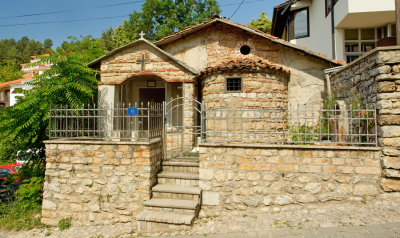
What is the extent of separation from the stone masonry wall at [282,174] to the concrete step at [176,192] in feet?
0.73

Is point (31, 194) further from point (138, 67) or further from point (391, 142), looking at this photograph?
point (391, 142)

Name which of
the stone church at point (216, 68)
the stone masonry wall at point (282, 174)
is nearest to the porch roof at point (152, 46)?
the stone church at point (216, 68)

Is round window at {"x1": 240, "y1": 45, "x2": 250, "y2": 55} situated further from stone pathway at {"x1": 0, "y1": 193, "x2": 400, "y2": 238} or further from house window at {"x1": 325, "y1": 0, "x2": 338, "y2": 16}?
stone pathway at {"x1": 0, "y1": 193, "x2": 400, "y2": 238}

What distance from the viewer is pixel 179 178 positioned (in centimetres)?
564

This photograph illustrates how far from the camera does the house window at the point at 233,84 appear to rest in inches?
317

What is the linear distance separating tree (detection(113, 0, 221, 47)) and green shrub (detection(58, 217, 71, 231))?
21.7 meters

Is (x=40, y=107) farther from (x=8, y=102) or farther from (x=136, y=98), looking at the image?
(x=8, y=102)

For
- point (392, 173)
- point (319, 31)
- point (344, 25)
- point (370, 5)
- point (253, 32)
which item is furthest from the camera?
point (319, 31)

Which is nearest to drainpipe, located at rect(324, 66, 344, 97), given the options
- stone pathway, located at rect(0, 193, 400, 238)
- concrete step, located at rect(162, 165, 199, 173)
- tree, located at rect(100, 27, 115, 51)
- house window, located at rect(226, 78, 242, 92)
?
house window, located at rect(226, 78, 242, 92)

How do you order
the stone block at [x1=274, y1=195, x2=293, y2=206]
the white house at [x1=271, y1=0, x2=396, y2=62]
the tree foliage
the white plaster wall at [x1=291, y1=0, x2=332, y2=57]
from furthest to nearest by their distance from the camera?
the tree foliage < the white plaster wall at [x1=291, y1=0, x2=332, y2=57] < the white house at [x1=271, y1=0, x2=396, y2=62] < the stone block at [x1=274, y1=195, x2=293, y2=206]

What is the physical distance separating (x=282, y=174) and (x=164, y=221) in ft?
8.81

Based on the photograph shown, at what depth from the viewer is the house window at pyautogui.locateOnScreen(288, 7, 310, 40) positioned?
13624 mm

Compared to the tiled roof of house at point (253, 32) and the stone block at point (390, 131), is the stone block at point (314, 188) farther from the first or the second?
the tiled roof of house at point (253, 32)

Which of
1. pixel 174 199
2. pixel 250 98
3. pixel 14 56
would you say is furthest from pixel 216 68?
pixel 14 56
